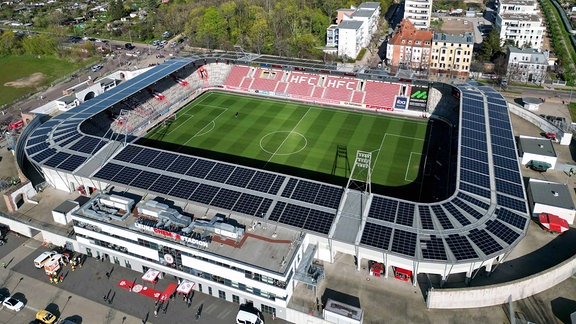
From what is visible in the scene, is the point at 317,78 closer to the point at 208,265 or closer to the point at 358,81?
the point at 358,81

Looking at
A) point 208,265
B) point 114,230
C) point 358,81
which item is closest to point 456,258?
point 208,265

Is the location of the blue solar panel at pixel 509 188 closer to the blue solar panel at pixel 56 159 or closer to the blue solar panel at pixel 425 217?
the blue solar panel at pixel 425 217

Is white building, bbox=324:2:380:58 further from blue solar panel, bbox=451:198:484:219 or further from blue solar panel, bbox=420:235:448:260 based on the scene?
blue solar panel, bbox=420:235:448:260

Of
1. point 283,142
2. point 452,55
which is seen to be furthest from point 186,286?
point 452,55

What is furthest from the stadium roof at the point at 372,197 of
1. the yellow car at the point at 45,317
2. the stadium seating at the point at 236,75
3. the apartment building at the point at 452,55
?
the apartment building at the point at 452,55

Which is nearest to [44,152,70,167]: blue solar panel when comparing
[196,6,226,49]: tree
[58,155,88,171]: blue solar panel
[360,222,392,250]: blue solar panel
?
[58,155,88,171]: blue solar panel

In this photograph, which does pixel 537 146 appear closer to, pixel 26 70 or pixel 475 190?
pixel 475 190
